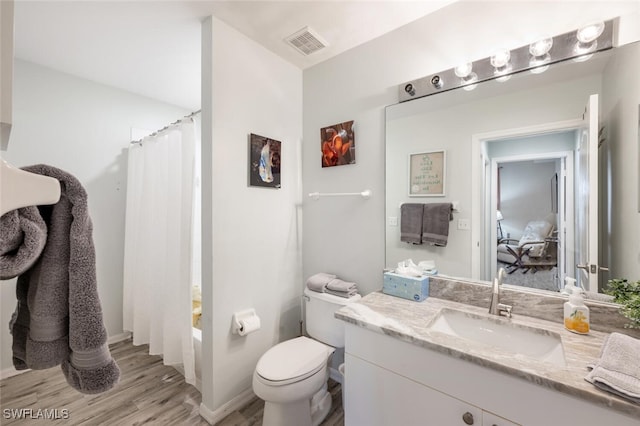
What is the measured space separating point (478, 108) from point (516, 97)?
17 centimetres

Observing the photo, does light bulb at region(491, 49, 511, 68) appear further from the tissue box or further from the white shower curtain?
the white shower curtain

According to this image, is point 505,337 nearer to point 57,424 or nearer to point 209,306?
point 209,306

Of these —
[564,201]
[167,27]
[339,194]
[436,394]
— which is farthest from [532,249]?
[167,27]

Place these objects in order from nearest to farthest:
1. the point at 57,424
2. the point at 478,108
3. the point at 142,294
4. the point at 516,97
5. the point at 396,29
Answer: the point at 516,97 → the point at 478,108 → the point at 57,424 → the point at 396,29 → the point at 142,294

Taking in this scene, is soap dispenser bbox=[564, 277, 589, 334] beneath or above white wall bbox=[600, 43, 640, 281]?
beneath

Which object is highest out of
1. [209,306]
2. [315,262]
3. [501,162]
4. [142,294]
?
[501,162]

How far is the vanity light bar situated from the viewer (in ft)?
3.79

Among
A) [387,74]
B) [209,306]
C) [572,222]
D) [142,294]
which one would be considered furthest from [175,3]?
[572,222]

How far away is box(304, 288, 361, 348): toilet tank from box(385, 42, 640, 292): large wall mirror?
19.4 inches

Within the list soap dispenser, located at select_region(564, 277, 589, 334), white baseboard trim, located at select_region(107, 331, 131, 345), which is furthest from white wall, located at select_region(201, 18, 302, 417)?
soap dispenser, located at select_region(564, 277, 589, 334)

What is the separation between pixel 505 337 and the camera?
120cm

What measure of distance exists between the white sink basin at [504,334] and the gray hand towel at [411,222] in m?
0.45

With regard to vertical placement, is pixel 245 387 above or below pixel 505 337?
below

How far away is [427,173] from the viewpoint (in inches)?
63.1
